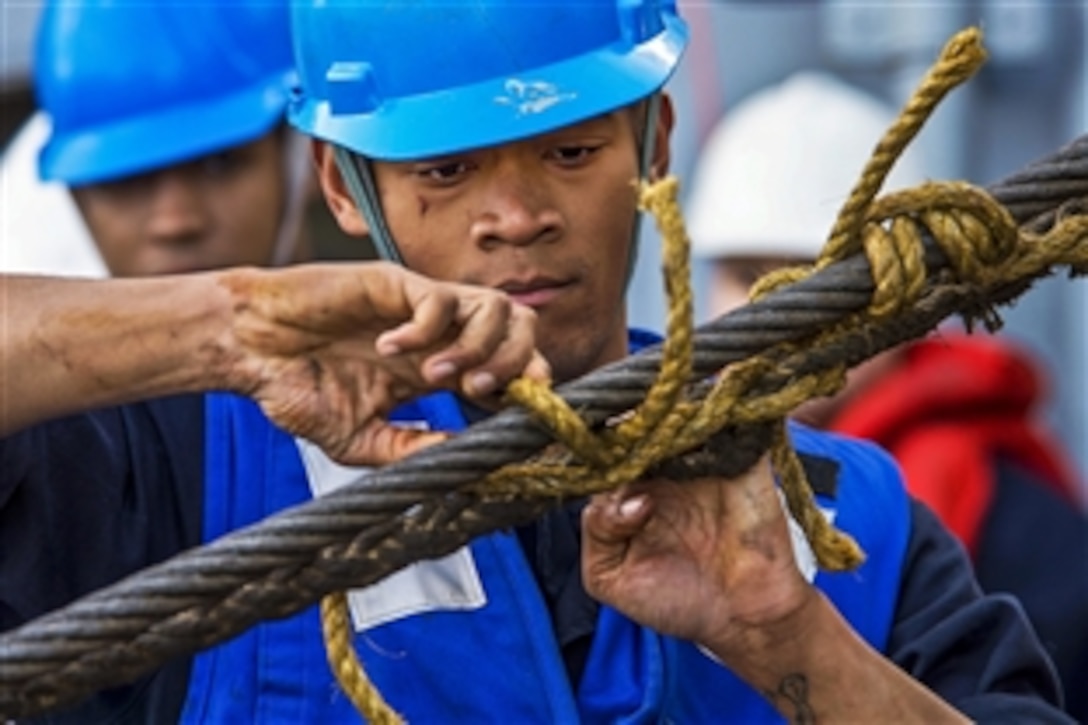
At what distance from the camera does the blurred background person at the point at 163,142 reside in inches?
183

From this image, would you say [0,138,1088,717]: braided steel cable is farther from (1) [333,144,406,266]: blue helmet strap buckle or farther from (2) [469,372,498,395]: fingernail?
(1) [333,144,406,266]: blue helmet strap buckle

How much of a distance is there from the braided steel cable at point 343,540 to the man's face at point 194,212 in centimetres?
243

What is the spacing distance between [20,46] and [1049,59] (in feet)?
9.64

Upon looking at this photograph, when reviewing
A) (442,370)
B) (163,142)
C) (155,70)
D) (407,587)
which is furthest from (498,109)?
(155,70)

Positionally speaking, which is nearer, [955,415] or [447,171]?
[447,171]

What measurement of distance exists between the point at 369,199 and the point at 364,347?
0.65 m

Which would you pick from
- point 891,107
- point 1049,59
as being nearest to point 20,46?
point 891,107

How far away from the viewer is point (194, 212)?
182 inches

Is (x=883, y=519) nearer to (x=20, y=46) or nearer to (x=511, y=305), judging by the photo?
(x=511, y=305)

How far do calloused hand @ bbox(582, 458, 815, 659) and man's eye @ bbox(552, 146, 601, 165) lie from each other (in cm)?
53

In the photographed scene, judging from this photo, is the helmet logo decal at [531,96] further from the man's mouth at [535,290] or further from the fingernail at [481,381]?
the fingernail at [481,381]

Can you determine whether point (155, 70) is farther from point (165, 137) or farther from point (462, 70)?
point (462, 70)

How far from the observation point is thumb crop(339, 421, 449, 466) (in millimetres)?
2260

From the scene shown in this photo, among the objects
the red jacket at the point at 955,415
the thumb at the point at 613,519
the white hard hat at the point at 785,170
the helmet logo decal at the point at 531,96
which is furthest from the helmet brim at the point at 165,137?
the thumb at the point at 613,519
